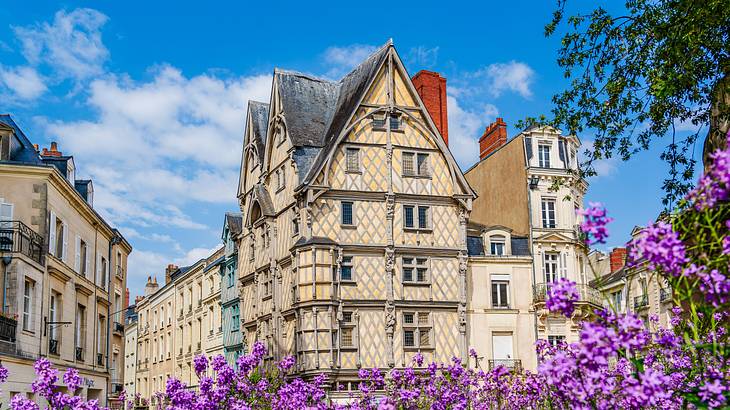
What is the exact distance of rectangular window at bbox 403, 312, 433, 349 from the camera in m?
27.8

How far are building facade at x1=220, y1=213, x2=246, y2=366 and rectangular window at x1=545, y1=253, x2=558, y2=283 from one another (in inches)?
468

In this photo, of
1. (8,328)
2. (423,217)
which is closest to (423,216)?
(423,217)

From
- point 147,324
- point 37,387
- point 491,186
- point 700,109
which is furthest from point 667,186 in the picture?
point 147,324

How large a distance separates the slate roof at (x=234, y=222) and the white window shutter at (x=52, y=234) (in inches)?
481

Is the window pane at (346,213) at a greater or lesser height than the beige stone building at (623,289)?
greater

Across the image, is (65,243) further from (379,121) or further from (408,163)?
(408,163)

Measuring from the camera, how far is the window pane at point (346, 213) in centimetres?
2809

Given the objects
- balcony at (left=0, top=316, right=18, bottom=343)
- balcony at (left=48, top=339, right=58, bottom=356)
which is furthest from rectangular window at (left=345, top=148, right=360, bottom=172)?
balcony at (left=0, top=316, right=18, bottom=343)

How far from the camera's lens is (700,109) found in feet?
39.0

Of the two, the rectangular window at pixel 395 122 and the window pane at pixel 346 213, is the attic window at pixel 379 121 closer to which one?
the rectangular window at pixel 395 122

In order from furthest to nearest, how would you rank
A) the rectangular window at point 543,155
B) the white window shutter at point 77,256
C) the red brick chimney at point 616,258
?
the red brick chimney at point 616,258 < the rectangular window at point 543,155 < the white window shutter at point 77,256

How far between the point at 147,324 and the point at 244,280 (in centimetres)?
2497

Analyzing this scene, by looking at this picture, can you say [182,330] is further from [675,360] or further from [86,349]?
[675,360]

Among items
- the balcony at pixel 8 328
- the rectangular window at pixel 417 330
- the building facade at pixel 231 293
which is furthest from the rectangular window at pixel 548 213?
the balcony at pixel 8 328
